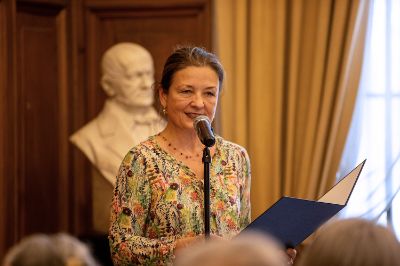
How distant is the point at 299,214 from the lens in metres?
2.60

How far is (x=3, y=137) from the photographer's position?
4.61m

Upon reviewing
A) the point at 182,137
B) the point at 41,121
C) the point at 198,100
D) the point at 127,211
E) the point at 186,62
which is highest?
the point at 186,62

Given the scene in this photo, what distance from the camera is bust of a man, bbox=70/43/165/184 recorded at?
15.3 ft

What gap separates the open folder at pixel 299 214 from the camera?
2557 millimetres

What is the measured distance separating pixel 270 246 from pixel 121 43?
3.56 metres

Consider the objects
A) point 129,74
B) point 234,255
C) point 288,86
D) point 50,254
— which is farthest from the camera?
point 288,86

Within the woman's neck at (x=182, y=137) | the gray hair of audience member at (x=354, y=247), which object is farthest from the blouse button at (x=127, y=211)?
the gray hair of audience member at (x=354, y=247)

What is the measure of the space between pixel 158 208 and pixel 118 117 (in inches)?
76.8

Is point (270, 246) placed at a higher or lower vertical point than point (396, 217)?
higher

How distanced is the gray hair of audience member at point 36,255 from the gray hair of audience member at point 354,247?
0.48 metres

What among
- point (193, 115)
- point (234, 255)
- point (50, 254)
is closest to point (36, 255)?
point (50, 254)

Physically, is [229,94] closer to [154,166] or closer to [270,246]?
[154,166]

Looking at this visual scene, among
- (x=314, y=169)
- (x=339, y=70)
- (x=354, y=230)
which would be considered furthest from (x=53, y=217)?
(x=354, y=230)

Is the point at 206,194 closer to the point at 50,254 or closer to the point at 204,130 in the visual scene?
the point at 204,130
